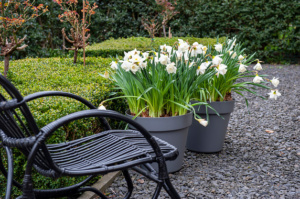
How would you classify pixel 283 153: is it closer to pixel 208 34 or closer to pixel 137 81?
pixel 137 81

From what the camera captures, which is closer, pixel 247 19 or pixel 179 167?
pixel 179 167

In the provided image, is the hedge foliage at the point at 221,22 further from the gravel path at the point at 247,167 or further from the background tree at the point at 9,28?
the gravel path at the point at 247,167

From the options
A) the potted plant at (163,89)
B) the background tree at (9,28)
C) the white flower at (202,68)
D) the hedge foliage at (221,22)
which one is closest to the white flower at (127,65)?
the potted plant at (163,89)

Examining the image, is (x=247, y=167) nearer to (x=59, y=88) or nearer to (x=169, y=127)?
(x=169, y=127)

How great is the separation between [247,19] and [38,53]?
5.34 metres

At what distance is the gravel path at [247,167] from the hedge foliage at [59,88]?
0.53 meters

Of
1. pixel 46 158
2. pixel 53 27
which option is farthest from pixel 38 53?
pixel 46 158

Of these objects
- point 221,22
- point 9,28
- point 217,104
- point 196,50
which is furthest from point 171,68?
point 221,22

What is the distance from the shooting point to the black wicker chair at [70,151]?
4.39ft

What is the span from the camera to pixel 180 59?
2795 mm

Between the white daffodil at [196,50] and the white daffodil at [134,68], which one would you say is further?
the white daffodil at [196,50]

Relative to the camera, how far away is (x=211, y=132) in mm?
3135

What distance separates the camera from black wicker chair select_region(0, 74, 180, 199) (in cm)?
134

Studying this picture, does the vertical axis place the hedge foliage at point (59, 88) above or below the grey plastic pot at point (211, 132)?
above
